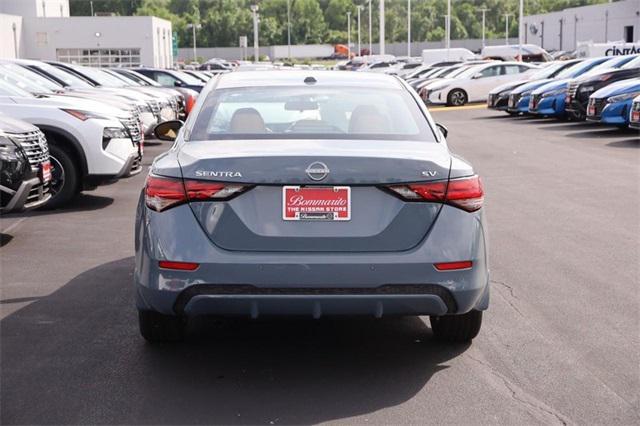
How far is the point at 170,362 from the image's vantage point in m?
5.29

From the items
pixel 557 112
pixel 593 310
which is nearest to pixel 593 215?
pixel 593 310

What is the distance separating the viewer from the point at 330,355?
17.9 feet

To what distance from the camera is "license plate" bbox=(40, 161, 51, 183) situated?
8883 mm

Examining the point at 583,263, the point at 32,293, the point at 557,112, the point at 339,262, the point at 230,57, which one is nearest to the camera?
the point at 339,262

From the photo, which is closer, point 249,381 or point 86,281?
point 249,381

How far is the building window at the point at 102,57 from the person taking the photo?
72.2 m

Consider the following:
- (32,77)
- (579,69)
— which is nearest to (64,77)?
(32,77)

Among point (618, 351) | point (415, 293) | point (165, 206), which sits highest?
point (165, 206)

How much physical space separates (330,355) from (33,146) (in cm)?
451

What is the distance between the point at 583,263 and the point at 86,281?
3909 mm

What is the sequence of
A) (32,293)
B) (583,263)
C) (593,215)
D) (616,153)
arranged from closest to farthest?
Answer: (32,293) < (583,263) < (593,215) < (616,153)

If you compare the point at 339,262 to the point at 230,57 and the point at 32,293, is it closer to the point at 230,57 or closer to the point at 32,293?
the point at 32,293

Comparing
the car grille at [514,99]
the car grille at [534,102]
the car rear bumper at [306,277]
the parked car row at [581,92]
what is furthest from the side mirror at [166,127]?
the car grille at [514,99]

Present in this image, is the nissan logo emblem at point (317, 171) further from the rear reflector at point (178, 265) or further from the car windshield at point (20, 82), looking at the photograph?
the car windshield at point (20, 82)
